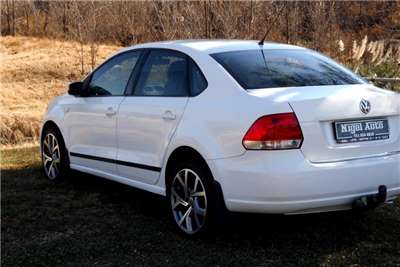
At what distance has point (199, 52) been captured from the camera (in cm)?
509

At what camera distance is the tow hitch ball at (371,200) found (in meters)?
4.32

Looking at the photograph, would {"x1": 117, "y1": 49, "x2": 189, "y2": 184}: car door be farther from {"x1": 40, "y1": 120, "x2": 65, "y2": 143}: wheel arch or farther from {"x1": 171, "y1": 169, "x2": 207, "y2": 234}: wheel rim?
{"x1": 40, "y1": 120, "x2": 65, "y2": 143}: wheel arch

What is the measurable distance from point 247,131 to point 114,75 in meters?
2.27

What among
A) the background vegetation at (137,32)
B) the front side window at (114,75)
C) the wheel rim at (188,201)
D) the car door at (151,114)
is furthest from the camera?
the background vegetation at (137,32)

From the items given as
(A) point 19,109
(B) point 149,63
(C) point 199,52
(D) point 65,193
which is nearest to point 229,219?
(C) point 199,52

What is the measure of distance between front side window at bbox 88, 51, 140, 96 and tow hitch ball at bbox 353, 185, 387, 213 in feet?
8.24

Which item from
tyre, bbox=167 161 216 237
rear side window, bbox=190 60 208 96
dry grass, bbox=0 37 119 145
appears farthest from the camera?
dry grass, bbox=0 37 119 145

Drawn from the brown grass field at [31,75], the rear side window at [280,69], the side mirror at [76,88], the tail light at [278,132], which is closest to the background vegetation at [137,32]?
the brown grass field at [31,75]

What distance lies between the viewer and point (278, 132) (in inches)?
164

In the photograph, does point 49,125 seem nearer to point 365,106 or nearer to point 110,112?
point 110,112

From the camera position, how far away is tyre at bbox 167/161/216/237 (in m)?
4.57

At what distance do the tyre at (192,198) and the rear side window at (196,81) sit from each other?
58 cm

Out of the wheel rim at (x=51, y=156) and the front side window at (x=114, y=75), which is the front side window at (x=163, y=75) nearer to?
the front side window at (x=114, y=75)

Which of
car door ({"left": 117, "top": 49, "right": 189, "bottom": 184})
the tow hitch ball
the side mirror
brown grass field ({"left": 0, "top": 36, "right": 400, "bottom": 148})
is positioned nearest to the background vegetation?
brown grass field ({"left": 0, "top": 36, "right": 400, "bottom": 148})
